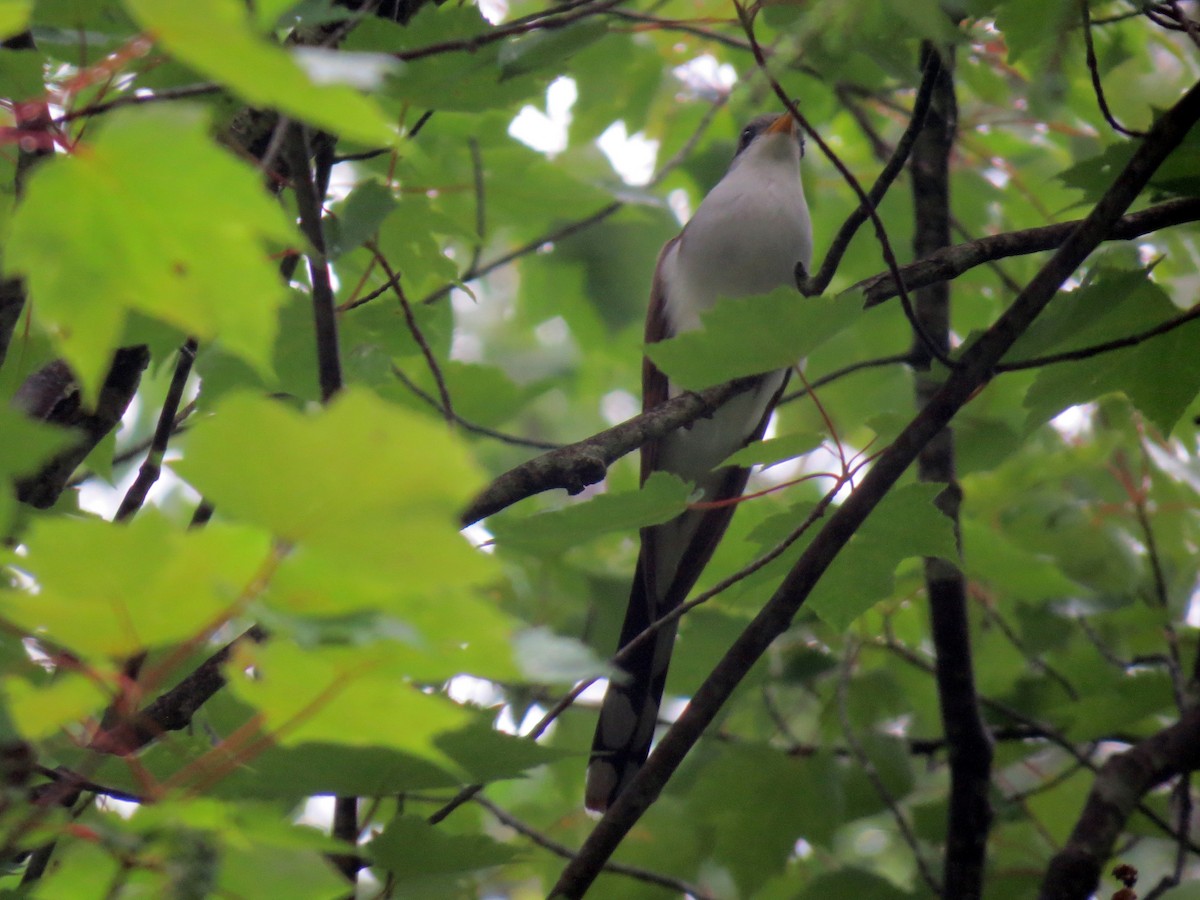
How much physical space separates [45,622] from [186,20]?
1.80 ft

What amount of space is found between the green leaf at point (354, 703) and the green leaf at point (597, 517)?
0.74m

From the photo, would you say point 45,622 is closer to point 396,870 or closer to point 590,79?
point 396,870

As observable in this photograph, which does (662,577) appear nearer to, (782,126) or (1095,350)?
(782,126)

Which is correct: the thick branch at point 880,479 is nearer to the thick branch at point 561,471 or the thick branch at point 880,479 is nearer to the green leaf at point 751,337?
the green leaf at point 751,337

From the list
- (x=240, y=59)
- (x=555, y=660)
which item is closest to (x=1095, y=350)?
(x=555, y=660)

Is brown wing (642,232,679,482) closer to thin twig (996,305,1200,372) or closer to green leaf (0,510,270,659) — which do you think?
thin twig (996,305,1200,372)

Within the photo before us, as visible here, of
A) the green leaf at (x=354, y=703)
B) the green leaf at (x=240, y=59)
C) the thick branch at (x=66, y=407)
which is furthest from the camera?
the thick branch at (x=66, y=407)

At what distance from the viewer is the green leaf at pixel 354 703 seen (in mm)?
1100

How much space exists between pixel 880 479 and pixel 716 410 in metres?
1.32

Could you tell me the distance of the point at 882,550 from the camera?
2.18m

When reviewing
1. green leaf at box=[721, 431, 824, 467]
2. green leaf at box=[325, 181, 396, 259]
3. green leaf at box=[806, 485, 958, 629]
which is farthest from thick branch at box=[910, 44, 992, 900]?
green leaf at box=[325, 181, 396, 259]

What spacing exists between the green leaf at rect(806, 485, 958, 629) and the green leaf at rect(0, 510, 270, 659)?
1330mm

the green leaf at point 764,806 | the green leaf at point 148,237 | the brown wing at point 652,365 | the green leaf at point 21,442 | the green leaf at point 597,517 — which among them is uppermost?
the brown wing at point 652,365

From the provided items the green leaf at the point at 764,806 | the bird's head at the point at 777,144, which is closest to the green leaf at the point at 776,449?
the green leaf at the point at 764,806
